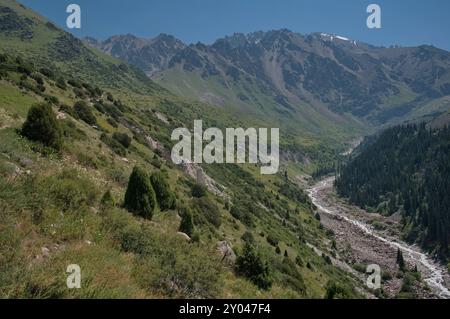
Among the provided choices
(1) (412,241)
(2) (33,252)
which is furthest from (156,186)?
(1) (412,241)

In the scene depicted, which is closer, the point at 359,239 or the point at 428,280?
the point at 428,280

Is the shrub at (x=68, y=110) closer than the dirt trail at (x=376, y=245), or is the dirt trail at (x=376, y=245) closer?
the shrub at (x=68, y=110)

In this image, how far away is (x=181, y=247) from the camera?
17234 mm

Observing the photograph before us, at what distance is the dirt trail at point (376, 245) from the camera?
8288 centimetres

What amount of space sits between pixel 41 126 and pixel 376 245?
10769 centimetres

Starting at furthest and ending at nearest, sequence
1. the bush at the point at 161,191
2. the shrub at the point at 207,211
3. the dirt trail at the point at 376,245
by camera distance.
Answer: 1. the dirt trail at the point at 376,245
2. the shrub at the point at 207,211
3. the bush at the point at 161,191

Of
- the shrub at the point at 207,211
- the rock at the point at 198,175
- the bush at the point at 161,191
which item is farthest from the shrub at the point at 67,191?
the rock at the point at 198,175

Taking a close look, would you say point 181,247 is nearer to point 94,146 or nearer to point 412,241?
point 94,146

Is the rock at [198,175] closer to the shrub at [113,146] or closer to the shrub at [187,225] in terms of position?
the shrub at [113,146]

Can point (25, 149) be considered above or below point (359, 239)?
above

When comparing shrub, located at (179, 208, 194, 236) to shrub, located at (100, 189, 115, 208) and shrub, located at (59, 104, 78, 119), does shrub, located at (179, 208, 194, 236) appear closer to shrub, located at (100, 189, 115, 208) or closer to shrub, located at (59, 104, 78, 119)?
shrub, located at (100, 189, 115, 208)

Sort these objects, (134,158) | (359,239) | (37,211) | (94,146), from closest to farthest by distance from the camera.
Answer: (37,211) → (94,146) → (134,158) → (359,239)

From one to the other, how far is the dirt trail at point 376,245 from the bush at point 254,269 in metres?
65.8

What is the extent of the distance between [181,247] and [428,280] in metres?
85.5
